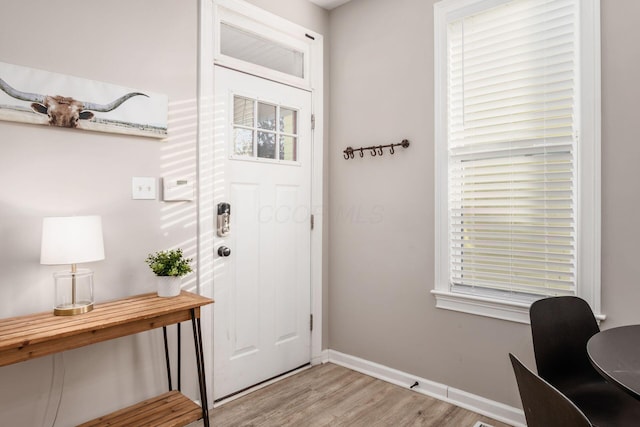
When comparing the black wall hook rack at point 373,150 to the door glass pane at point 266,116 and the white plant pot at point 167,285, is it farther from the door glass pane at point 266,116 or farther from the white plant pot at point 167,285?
the white plant pot at point 167,285

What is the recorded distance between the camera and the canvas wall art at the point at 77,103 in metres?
1.73

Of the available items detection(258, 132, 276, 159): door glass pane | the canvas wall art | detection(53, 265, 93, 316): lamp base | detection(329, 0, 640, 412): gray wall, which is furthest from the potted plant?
detection(329, 0, 640, 412): gray wall

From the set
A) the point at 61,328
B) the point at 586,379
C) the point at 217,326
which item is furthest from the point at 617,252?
the point at 61,328

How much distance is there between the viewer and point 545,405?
95 centimetres

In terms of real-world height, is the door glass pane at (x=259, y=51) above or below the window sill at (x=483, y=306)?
above

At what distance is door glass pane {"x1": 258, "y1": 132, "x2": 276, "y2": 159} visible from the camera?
2740 millimetres

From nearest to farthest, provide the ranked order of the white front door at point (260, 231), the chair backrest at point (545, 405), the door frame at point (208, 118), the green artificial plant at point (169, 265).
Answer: the chair backrest at point (545, 405) < the green artificial plant at point (169, 265) < the door frame at point (208, 118) < the white front door at point (260, 231)

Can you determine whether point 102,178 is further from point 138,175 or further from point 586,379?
point 586,379

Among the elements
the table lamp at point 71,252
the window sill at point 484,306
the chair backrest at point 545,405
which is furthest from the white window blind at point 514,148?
the table lamp at point 71,252

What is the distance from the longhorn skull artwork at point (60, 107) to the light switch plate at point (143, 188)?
1.25ft

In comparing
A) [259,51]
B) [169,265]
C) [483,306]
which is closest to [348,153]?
[259,51]

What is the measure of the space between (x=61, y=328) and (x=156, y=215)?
79cm

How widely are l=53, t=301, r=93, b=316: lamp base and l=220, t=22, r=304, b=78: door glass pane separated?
1689 mm

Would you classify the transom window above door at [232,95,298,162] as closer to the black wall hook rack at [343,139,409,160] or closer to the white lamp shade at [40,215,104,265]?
the black wall hook rack at [343,139,409,160]
